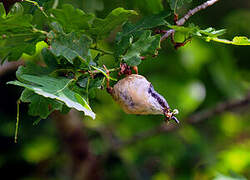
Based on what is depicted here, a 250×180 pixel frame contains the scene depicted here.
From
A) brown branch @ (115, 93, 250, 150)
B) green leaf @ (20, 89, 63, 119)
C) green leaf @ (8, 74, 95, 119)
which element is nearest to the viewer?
green leaf @ (8, 74, 95, 119)

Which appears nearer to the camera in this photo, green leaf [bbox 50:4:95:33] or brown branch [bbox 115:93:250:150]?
green leaf [bbox 50:4:95:33]

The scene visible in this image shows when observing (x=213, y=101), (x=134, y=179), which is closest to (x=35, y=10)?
(x=134, y=179)

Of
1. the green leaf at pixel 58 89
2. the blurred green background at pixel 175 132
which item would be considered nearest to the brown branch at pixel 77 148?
the blurred green background at pixel 175 132

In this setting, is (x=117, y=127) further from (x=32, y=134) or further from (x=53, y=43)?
(x=53, y=43)

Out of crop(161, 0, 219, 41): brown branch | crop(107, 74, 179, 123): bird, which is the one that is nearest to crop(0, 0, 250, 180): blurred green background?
crop(161, 0, 219, 41): brown branch

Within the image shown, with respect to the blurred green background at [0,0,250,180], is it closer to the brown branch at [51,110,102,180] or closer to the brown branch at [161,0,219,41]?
the brown branch at [51,110,102,180]

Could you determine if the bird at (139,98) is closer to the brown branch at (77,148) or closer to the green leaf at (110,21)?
the green leaf at (110,21)
